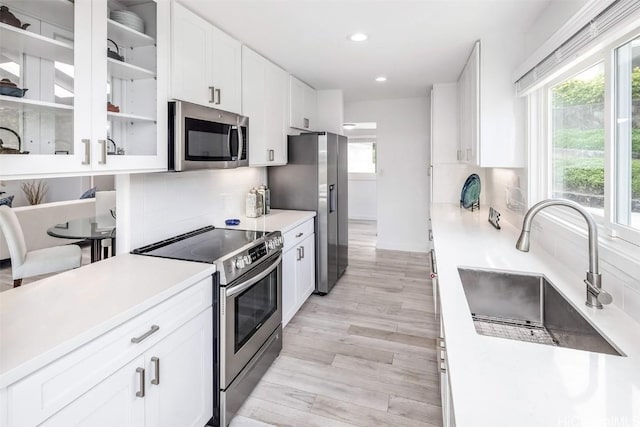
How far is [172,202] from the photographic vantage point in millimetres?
2336

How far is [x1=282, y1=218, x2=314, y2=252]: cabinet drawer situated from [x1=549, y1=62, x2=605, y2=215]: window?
1.95 m

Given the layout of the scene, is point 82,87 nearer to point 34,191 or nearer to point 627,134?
point 34,191

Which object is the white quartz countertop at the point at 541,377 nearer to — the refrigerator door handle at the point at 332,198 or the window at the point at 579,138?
the window at the point at 579,138

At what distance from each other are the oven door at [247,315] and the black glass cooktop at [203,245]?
0.20 m

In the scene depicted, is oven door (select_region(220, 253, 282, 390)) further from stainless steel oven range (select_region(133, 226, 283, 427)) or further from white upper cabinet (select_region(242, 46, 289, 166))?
white upper cabinet (select_region(242, 46, 289, 166))

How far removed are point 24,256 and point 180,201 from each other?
2.93 feet

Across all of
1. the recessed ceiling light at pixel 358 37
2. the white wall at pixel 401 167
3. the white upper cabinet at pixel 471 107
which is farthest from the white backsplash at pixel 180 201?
the white wall at pixel 401 167

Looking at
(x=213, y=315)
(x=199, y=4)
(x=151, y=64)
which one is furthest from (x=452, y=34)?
(x=213, y=315)

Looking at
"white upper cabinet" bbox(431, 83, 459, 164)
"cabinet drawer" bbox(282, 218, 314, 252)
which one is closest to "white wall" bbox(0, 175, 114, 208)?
"cabinet drawer" bbox(282, 218, 314, 252)

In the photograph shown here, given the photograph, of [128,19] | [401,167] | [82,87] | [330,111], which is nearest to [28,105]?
[82,87]

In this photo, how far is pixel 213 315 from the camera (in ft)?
5.87

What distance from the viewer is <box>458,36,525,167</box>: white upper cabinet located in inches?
99.0

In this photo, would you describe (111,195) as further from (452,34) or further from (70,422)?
(452,34)

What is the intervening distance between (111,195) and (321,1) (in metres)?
1.76
